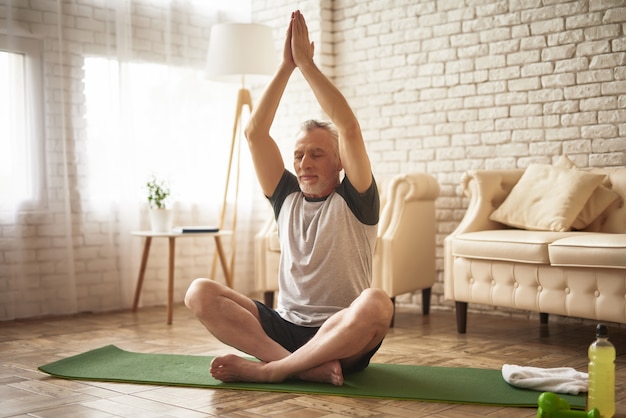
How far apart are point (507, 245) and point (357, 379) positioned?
1221mm

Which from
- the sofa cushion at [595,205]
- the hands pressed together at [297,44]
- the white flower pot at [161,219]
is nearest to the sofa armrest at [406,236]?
the sofa cushion at [595,205]

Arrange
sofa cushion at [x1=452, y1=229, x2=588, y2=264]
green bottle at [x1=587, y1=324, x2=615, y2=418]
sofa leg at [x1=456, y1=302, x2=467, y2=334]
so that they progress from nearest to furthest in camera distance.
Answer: green bottle at [x1=587, y1=324, x2=615, y2=418], sofa cushion at [x1=452, y1=229, x2=588, y2=264], sofa leg at [x1=456, y1=302, x2=467, y2=334]

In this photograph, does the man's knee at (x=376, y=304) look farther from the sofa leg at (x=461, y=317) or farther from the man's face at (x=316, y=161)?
the sofa leg at (x=461, y=317)

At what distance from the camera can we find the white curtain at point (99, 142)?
4582mm

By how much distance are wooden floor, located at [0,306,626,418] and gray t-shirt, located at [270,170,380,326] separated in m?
0.33

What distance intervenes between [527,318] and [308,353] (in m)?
2.30

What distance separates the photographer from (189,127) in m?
5.48

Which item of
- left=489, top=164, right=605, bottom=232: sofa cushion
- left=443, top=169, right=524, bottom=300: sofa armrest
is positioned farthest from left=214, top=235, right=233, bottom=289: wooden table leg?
left=489, top=164, right=605, bottom=232: sofa cushion

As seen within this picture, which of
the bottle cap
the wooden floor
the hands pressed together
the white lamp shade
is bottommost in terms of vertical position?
the wooden floor

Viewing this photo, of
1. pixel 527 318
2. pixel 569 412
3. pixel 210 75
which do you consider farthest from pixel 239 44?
pixel 569 412

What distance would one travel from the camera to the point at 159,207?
4.68m

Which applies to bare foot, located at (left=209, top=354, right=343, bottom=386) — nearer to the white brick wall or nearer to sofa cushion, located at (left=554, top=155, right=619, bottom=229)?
sofa cushion, located at (left=554, top=155, right=619, bottom=229)

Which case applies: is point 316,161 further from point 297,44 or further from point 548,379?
point 548,379

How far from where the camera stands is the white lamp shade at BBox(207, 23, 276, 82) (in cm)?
493
